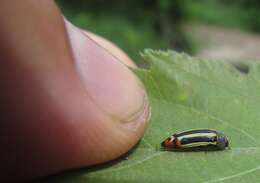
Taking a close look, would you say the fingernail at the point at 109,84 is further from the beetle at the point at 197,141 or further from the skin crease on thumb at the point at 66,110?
the beetle at the point at 197,141

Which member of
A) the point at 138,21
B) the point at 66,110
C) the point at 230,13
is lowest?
the point at 230,13

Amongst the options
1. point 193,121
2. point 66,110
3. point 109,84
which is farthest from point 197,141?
point 66,110

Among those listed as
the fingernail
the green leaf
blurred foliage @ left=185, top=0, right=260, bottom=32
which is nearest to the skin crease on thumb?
the fingernail

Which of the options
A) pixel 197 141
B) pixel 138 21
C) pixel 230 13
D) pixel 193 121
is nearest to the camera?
pixel 197 141

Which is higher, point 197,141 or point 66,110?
point 66,110

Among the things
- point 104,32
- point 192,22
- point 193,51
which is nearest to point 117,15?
point 104,32

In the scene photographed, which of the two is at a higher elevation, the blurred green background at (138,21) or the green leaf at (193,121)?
the green leaf at (193,121)

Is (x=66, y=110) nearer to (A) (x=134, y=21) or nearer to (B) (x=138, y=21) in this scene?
(A) (x=134, y=21)

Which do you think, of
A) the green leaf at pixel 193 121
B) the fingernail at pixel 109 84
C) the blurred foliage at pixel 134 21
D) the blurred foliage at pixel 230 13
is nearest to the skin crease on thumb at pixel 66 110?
the fingernail at pixel 109 84
